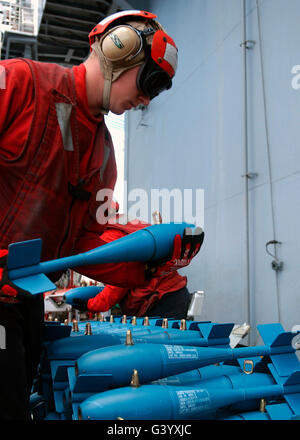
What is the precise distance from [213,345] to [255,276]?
8.47ft

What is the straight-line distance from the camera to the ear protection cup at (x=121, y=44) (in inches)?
63.3

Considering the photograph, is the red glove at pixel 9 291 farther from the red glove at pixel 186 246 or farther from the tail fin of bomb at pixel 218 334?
the tail fin of bomb at pixel 218 334

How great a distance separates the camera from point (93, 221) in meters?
1.88

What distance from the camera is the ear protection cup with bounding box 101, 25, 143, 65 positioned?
1607mm

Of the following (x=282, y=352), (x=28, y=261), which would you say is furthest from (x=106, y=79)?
(x=282, y=352)

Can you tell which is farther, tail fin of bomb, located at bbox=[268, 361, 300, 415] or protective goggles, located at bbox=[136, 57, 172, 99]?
protective goggles, located at bbox=[136, 57, 172, 99]

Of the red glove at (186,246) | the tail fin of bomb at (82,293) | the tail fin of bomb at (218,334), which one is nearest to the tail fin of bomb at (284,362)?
the tail fin of bomb at (218,334)

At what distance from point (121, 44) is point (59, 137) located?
0.41m

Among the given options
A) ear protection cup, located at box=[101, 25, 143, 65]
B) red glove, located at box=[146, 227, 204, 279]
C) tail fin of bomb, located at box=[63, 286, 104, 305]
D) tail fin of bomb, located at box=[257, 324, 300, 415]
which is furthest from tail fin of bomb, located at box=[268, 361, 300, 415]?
tail fin of bomb, located at box=[63, 286, 104, 305]

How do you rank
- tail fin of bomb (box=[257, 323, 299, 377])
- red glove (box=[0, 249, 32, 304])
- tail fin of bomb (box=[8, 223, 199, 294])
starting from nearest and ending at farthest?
red glove (box=[0, 249, 32, 304]) < tail fin of bomb (box=[8, 223, 199, 294]) < tail fin of bomb (box=[257, 323, 299, 377])

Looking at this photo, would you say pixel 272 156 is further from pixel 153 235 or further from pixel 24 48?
pixel 24 48

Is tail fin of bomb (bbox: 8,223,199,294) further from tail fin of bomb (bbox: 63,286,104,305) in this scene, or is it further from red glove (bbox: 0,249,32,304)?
tail fin of bomb (bbox: 63,286,104,305)

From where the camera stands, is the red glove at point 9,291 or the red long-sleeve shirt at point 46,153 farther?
the red long-sleeve shirt at point 46,153
